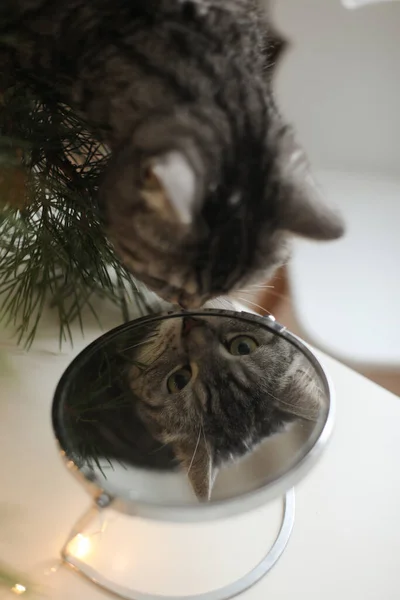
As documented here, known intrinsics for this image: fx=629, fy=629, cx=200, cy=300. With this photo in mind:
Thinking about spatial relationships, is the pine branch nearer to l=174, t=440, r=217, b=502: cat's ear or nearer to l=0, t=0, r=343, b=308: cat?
l=0, t=0, r=343, b=308: cat

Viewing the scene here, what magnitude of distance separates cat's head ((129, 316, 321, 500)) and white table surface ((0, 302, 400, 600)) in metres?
0.09

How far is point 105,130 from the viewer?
0.50m

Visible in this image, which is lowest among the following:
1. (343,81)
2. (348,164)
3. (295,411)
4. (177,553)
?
(177,553)

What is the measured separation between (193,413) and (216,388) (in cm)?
3

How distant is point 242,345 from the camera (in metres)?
0.57

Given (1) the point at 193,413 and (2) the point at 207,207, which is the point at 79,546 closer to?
(1) the point at 193,413

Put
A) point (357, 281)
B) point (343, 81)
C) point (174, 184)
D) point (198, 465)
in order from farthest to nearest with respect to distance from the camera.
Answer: point (343, 81), point (357, 281), point (198, 465), point (174, 184)

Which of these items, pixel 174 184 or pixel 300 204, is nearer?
pixel 174 184

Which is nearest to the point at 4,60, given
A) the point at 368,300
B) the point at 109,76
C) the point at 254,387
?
the point at 109,76

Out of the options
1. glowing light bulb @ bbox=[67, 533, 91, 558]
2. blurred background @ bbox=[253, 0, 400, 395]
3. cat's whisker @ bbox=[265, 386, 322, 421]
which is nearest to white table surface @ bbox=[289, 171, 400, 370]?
blurred background @ bbox=[253, 0, 400, 395]

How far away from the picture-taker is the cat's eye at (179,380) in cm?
53

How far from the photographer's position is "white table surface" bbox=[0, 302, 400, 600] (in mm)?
484

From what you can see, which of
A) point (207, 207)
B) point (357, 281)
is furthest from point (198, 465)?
point (357, 281)

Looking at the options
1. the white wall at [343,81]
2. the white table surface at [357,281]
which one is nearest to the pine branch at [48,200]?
the white table surface at [357,281]
